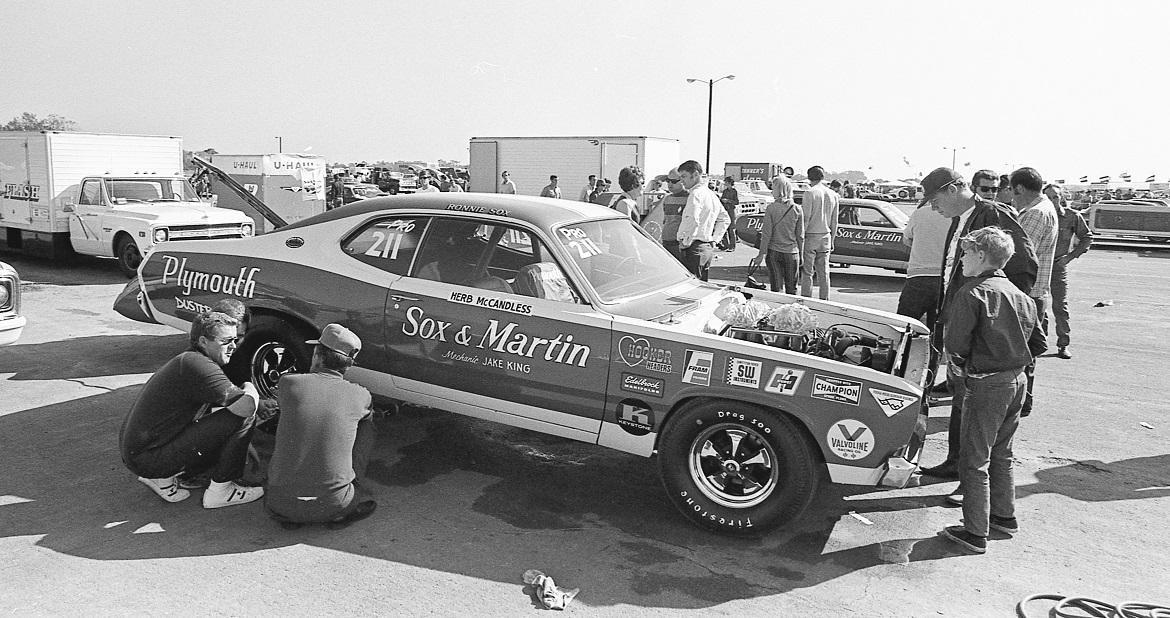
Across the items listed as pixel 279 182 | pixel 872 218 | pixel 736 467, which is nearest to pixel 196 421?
pixel 736 467

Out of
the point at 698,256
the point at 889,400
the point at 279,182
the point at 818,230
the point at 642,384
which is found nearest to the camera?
the point at 889,400

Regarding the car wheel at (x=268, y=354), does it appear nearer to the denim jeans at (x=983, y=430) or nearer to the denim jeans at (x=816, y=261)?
the denim jeans at (x=983, y=430)

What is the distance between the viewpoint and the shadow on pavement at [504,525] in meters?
4.12

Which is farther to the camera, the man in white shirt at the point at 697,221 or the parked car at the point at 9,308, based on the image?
the man in white shirt at the point at 697,221

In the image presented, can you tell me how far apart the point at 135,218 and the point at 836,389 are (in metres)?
11.5

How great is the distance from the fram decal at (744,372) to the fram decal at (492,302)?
1181 millimetres

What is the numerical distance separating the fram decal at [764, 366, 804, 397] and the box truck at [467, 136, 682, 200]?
78.7 ft

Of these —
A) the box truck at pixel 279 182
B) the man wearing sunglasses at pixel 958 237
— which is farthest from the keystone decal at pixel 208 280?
the box truck at pixel 279 182

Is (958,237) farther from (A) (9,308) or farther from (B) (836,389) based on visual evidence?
(A) (9,308)

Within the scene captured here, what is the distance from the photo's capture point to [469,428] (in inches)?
244

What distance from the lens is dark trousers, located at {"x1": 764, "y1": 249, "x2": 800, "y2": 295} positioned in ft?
31.3

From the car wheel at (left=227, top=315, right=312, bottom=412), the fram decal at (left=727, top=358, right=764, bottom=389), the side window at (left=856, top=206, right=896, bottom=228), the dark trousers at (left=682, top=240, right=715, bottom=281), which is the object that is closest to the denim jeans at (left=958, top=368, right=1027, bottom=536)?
the fram decal at (left=727, top=358, right=764, bottom=389)

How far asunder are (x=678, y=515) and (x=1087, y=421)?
3.86 metres

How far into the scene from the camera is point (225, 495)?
469 cm
